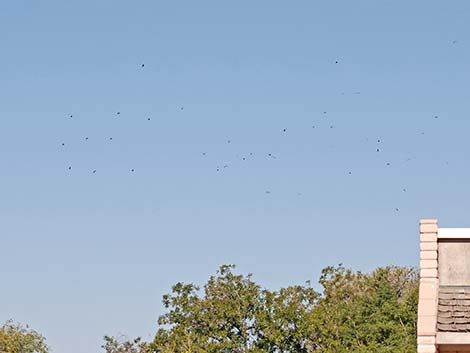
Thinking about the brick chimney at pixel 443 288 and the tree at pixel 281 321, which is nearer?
the brick chimney at pixel 443 288

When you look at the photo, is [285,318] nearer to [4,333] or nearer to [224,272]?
[224,272]

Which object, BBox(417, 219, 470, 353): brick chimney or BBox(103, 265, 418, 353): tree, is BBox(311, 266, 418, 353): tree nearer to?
BBox(103, 265, 418, 353): tree

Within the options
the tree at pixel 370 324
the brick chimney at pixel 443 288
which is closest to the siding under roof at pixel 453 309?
the brick chimney at pixel 443 288

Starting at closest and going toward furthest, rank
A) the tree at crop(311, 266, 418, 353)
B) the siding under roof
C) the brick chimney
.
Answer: the brick chimney → the siding under roof → the tree at crop(311, 266, 418, 353)

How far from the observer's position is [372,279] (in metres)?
103

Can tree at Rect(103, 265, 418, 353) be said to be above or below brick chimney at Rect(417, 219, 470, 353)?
above

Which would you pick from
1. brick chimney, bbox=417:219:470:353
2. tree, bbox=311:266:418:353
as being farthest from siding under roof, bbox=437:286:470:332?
tree, bbox=311:266:418:353

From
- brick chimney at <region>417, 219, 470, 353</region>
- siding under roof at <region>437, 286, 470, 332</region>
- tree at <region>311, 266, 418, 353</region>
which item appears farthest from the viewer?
tree at <region>311, 266, 418, 353</region>

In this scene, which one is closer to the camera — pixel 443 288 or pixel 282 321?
pixel 443 288

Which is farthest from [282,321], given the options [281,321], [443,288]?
[443,288]

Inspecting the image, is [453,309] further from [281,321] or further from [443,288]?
[281,321]

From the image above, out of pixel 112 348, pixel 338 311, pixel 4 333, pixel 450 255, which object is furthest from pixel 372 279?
pixel 450 255

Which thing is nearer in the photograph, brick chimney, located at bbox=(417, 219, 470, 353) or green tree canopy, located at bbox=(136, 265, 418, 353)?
brick chimney, located at bbox=(417, 219, 470, 353)

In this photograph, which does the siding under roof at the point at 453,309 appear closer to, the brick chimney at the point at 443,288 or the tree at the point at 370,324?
the brick chimney at the point at 443,288
